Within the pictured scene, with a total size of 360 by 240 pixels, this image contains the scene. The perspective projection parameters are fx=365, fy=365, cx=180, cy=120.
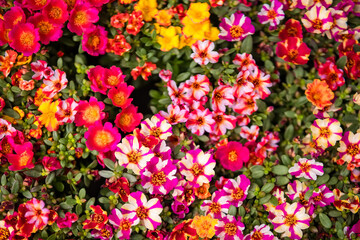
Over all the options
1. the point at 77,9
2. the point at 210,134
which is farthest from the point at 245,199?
the point at 77,9

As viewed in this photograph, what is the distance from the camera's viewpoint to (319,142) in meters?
1.50

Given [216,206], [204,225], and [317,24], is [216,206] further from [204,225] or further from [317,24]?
[317,24]

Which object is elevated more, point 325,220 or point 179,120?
point 179,120

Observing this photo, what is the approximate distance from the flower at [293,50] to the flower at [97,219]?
0.97 metres

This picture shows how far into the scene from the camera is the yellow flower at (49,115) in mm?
1429

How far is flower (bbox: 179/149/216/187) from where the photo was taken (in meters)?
1.43

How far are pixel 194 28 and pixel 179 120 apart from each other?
1.30 ft

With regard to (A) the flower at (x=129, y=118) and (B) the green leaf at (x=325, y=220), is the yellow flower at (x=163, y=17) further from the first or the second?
(B) the green leaf at (x=325, y=220)

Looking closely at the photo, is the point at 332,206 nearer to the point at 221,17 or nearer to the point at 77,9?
the point at 221,17

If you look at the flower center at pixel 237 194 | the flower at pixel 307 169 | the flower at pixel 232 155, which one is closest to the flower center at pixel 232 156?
the flower at pixel 232 155

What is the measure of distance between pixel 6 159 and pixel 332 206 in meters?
1.33

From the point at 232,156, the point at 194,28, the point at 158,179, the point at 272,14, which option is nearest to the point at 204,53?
the point at 194,28

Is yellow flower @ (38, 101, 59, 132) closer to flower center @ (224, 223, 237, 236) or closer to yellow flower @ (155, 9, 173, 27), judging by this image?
yellow flower @ (155, 9, 173, 27)

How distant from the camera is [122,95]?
4.82 feet
